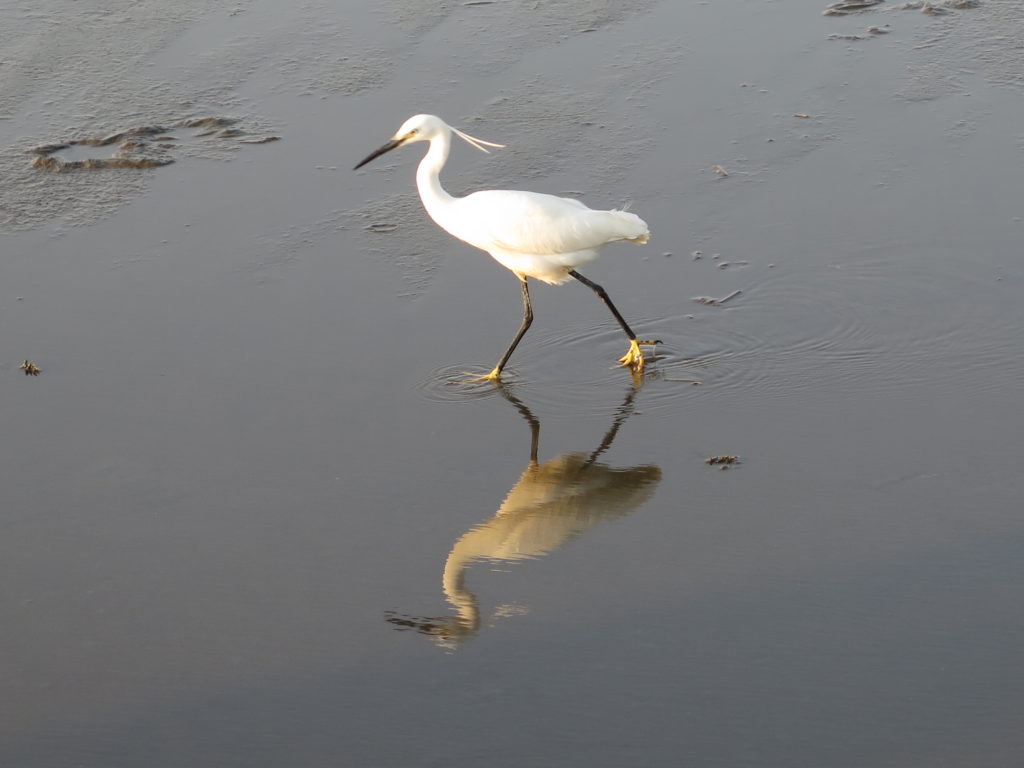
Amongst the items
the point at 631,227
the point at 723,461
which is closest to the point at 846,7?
the point at 631,227

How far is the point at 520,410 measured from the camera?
19.1 feet

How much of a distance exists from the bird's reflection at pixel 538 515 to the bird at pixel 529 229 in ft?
2.43

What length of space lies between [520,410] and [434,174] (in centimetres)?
127

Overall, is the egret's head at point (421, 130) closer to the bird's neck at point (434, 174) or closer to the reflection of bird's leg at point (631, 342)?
the bird's neck at point (434, 174)

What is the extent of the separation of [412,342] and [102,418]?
55.6 inches

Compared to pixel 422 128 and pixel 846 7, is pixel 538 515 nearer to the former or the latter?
pixel 422 128

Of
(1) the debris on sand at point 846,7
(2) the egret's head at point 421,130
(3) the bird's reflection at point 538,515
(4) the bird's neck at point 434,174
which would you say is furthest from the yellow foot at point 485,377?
(1) the debris on sand at point 846,7

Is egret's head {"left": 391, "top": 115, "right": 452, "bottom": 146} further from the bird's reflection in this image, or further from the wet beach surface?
the bird's reflection

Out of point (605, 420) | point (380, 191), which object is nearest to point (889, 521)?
point (605, 420)

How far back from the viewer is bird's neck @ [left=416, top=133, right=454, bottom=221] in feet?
20.7

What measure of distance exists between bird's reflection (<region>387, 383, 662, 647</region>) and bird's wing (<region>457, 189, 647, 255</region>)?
34.7 inches

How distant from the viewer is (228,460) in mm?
5414

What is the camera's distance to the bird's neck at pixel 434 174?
6309 millimetres

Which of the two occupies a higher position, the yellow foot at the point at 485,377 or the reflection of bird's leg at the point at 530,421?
the yellow foot at the point at 485,377
